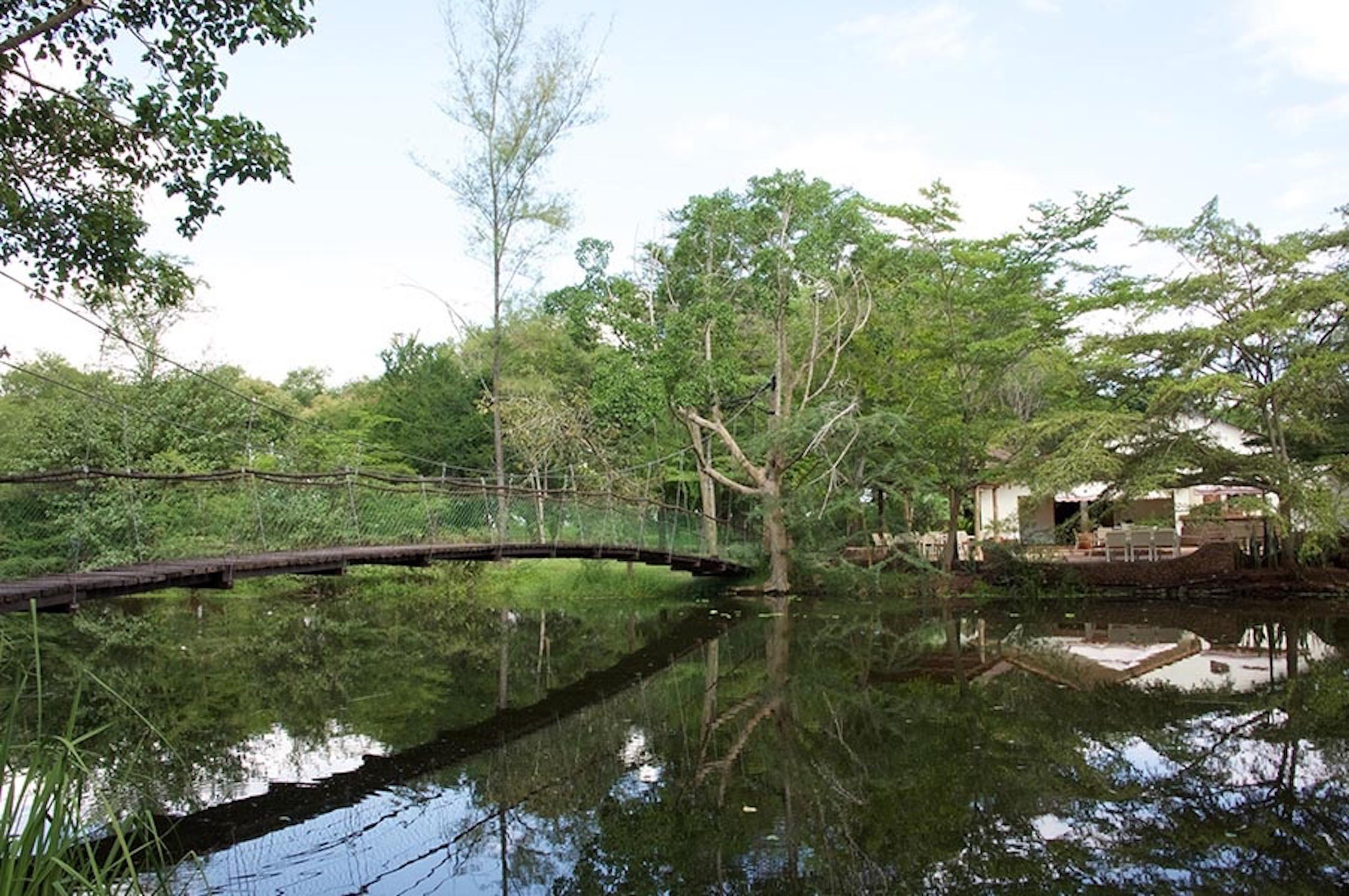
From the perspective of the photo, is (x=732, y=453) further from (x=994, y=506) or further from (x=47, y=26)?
(x=47, y=26)

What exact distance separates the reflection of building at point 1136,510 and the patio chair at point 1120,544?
349mm

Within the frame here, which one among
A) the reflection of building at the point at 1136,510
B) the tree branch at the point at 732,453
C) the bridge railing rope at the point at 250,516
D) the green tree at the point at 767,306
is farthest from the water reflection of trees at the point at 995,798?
the tree branch at the point at 732,453

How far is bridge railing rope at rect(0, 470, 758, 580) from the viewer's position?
5.61 m

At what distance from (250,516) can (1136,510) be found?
16.1 meters

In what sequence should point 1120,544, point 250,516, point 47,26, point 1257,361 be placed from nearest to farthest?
1. point 47,26
2. point 250,516
3. point 1257,361
4. point 1120,544

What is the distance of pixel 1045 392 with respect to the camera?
16031 mm

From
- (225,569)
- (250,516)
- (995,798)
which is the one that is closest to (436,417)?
(250,516)

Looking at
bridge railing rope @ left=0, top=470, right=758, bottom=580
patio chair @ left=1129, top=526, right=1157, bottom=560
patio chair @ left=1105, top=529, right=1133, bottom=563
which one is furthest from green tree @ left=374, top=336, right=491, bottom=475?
patio chair @ left=1129, top=526, right=1157, bottom=560

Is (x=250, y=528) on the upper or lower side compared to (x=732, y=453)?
lower

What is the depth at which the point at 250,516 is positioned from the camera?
759cm

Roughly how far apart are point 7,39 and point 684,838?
451 cm

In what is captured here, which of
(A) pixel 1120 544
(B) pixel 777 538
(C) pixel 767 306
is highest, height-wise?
(C) pixel 767 306

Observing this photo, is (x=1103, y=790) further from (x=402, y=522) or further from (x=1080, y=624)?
(x=1080, y=624)

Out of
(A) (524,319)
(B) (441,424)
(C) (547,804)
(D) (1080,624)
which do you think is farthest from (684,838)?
(B) (441,424)
